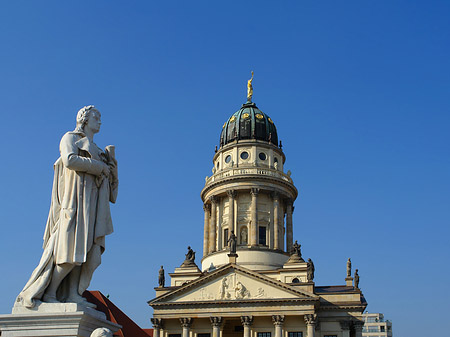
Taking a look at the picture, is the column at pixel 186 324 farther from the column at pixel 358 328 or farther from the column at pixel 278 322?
the column at pixel 358 328

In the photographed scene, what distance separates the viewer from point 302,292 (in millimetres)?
54031

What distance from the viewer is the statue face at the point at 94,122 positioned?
719cm

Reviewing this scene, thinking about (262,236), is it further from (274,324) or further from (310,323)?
(310,323)

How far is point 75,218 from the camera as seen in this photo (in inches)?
261

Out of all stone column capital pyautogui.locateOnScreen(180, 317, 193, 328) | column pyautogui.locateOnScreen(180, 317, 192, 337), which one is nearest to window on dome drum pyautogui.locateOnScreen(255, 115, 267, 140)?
stone column capital pyautogui.locateOnScreen(180, 317, 193, 328)

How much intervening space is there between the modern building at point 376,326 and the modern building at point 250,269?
95.2 m

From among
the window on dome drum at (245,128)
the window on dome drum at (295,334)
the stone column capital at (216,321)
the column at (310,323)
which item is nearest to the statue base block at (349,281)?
the column at (310,323)

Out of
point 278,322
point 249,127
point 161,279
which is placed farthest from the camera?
point 249,127

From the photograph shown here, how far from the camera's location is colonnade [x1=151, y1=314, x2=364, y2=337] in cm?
5334

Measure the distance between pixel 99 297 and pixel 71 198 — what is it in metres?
62.9

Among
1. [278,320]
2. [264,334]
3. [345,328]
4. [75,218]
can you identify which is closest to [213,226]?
[264,334]

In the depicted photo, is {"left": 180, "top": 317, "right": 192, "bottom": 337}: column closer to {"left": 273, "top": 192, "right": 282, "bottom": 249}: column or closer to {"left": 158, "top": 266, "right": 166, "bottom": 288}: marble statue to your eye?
{"left": 158, "top": 266, "right": 166, "bottom": 288}: marble statue

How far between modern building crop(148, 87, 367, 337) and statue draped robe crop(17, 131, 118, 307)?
48.8 metres

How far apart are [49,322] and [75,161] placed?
178 cm
